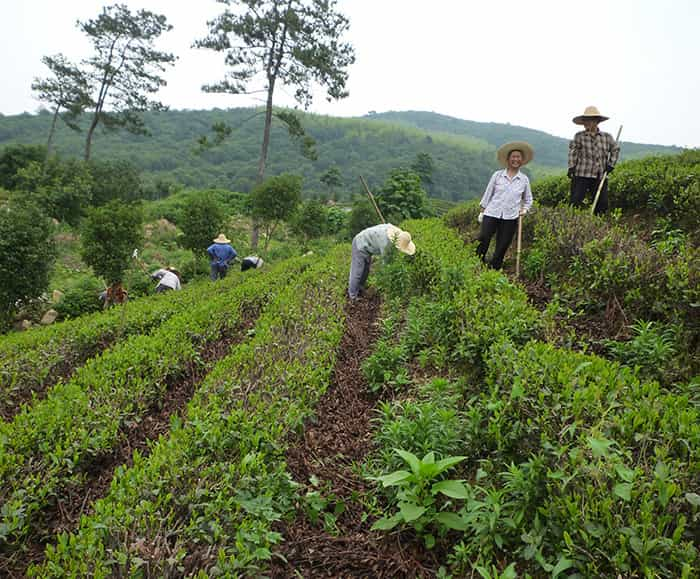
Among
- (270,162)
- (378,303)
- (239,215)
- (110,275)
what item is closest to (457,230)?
→ (378,303)

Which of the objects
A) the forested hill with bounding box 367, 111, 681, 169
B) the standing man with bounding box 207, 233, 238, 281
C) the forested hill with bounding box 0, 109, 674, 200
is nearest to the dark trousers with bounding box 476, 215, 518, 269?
the standing man with bounding box 207, 233, 238, 281

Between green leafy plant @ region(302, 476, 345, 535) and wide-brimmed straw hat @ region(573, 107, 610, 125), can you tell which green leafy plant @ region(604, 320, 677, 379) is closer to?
green leafy plant @ region(302, 476, 345, 535)

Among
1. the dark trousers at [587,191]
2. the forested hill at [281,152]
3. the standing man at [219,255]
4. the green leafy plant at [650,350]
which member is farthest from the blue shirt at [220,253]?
the forested hill at [281,152]

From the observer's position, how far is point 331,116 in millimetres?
119875

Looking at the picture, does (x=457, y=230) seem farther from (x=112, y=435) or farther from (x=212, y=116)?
(x=212, y=116)

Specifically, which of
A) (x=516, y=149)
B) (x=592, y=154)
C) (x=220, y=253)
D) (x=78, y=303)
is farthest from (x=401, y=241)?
(x=78, y=303)

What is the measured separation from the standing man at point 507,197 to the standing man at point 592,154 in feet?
3.83

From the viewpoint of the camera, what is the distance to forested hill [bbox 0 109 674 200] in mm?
68438

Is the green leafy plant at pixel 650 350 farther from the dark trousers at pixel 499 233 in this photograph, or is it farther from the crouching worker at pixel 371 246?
the crouching worker at pixel 371 246

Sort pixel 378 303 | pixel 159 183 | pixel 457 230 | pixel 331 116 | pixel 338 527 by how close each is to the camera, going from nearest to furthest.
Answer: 1. pixel 338 527
2. pixel 378 303
3. pixel 457 230
4. pixel 159 183
5. pixel 331 116

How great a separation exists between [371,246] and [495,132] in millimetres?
157400

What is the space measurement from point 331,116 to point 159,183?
90645 mm

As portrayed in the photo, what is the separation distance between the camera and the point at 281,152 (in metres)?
84.6

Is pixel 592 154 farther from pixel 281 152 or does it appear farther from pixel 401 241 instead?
pixel 281 152
